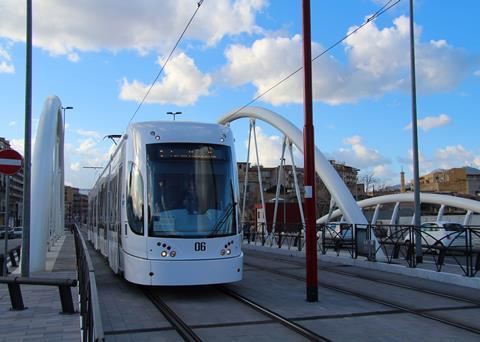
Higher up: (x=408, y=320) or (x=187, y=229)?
(x=187, y=229)

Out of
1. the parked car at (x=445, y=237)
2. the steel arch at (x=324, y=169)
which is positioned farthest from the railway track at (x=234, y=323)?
the steel arch at (x=324, y=169)

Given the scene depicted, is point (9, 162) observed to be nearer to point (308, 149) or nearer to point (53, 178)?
point (308, 149)

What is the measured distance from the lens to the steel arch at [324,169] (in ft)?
84.5

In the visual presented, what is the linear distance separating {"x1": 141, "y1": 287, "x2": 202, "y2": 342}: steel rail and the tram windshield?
1.33m

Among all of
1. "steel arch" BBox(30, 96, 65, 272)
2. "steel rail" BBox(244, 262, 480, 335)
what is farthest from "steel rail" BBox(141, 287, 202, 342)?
"steel arch" BBox(30, 96, 65, 272)

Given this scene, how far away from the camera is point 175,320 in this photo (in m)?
8.86

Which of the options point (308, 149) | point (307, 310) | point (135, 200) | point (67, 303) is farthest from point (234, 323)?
point (308, 149)

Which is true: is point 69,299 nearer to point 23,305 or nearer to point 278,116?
point 23,305

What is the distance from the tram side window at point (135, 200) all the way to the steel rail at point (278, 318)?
7.85 ft

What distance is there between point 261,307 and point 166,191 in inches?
116

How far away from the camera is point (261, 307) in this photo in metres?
10.0

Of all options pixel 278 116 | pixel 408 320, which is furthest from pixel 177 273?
pixel 278 116

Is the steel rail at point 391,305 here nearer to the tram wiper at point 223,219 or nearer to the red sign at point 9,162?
the tram wiper at point 223,219

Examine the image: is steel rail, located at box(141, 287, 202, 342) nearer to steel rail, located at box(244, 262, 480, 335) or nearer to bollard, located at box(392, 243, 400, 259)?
steel rail, located at box(244, 262, 480, 335)
